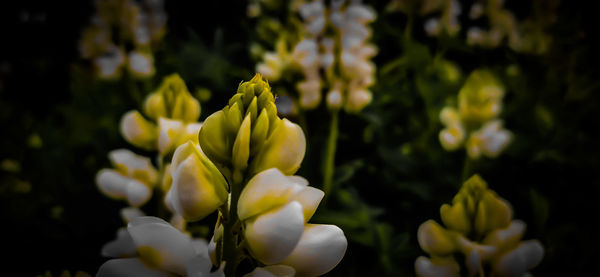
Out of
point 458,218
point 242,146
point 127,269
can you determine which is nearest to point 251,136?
point 242,146

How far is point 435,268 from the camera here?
1.19ft

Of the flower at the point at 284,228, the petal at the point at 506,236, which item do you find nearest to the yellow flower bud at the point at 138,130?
the flower at the point at 284,228

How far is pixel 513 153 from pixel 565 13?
0.69 meters

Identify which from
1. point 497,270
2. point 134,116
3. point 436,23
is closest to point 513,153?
point 436,23

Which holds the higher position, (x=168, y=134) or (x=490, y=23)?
(x=490, y=23)

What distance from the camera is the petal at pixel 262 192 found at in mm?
258

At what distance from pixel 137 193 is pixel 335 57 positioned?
1.45 ft

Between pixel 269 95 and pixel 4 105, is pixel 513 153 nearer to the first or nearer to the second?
pixel 269 95

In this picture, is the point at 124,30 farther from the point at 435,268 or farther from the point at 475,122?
the point at 435,268

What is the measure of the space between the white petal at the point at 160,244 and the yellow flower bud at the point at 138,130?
250mm

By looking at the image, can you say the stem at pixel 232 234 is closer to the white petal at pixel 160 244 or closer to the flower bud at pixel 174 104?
the white petal at pixel 160 244

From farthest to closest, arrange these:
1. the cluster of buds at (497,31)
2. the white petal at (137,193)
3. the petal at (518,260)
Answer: the cluster of buds at (497,31) → the white petal at (137,193) → the petal at (518,260)

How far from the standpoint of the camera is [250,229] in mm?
260

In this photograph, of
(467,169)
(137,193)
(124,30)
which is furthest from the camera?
Answer: (124,30)
